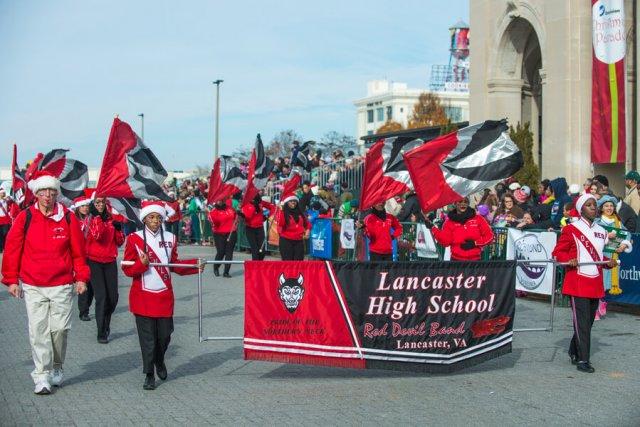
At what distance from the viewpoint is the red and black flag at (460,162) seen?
1149 cm

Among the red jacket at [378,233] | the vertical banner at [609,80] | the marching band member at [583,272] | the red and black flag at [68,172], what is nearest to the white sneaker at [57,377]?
the marching band member at [583,272]

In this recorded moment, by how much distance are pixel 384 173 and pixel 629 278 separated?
157 inches

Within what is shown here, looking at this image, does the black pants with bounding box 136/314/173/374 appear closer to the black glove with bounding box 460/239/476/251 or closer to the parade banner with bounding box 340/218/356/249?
the black glove with bounding box 460/239/476/251

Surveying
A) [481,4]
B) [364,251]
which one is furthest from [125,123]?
[481,4]

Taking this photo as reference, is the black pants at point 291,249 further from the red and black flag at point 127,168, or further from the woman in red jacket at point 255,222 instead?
the red and black flag at point 127,168

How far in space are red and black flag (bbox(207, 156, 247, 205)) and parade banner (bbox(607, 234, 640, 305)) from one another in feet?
30.2

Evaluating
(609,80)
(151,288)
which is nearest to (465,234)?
(151,288)

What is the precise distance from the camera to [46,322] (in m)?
8.97

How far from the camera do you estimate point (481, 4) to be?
2833cm

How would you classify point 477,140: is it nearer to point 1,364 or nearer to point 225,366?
point 225,366

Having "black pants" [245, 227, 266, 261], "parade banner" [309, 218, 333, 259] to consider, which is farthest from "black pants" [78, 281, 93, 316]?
"parade banner" [309, 218, 333, 259]

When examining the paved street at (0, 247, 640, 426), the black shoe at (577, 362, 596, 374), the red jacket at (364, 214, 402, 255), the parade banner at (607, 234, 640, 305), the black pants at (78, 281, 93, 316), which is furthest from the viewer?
the red jacket at (364, 214, 402, 255)

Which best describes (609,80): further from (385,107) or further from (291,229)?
(385,107)

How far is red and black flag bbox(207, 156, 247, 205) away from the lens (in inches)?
836
